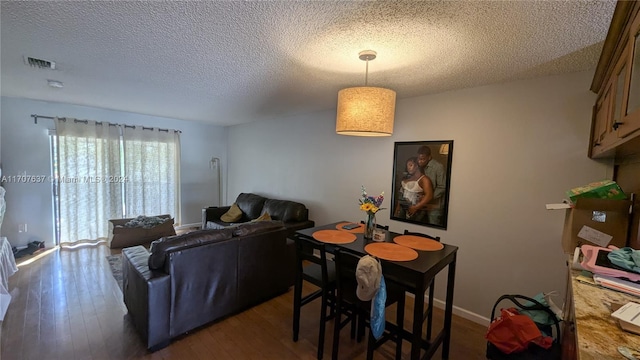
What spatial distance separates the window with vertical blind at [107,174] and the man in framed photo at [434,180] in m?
4.89

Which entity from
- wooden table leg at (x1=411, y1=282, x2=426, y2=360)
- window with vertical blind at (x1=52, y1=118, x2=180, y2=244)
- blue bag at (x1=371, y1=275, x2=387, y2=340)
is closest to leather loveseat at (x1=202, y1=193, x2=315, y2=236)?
window with vertical blind at (x1=52, y1=118, x2=180, y2=244)

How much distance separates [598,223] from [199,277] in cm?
293

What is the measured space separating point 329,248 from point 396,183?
1.60 meters

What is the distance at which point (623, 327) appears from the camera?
2.85ft

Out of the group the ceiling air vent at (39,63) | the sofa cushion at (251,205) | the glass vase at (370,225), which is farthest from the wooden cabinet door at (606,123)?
the sofa cushion at (251,205)

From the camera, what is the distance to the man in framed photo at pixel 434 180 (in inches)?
114

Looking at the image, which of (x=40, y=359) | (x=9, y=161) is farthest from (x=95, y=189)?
(x=40, y=359)

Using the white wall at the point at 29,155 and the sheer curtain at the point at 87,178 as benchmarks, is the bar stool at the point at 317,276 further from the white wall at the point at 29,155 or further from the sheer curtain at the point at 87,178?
the white wall at the point at 29,155

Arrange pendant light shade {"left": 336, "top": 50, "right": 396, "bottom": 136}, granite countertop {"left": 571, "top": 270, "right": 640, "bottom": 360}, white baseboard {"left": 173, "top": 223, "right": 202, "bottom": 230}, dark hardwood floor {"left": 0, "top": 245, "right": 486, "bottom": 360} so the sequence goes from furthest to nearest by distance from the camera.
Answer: white baseboard {"left": 173, "top": 223, "right": 202, "bottom": 230}, dark hardwood floor {"left": 0, "top": 245, "right": 486, "bottom": 360}, pendant light shade {"left": 336, "top": 50, "right": 396, "bottom": 136}, granite countertop {"left": 571, "top": 270, "right": 640, "bottom": 360}

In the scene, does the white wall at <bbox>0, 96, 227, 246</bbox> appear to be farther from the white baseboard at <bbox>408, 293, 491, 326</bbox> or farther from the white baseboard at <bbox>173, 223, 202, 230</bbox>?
the white baseboard at <bbox>408, 293, 491, 326</bbox>

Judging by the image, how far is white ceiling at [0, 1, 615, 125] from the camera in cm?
144

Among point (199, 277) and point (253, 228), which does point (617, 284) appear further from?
point (199, 277)

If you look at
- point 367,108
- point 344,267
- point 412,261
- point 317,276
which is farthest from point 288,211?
point 412,261

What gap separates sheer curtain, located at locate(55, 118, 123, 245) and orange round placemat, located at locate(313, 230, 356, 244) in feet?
14.8
